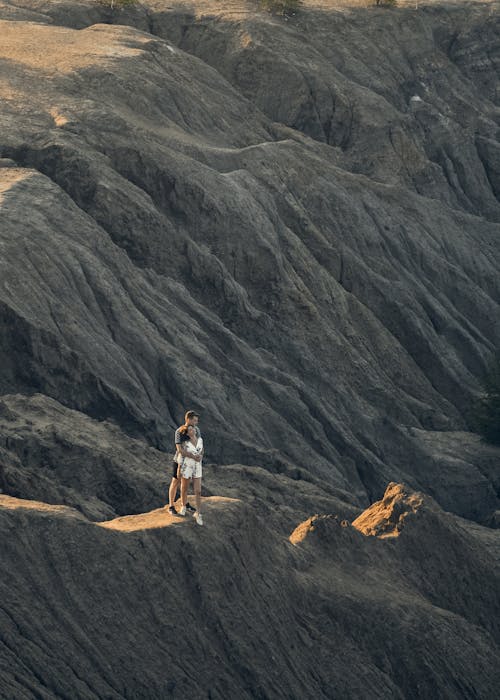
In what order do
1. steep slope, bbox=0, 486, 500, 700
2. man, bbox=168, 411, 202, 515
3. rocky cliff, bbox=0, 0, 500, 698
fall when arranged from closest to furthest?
steep slope, bbox=0, 486, 500, 700, man, bbox=168, 411, 202, 515, rocky cliff, bbox=0, 0, 500, 698

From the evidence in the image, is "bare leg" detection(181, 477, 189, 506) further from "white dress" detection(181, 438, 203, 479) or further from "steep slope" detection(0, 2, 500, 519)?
"steep slope" detection(0, 2, 500, 519)

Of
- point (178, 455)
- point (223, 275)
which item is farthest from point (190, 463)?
point (223, 275)

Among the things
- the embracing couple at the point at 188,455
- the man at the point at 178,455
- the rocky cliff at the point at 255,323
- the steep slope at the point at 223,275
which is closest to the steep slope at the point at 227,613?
the rocky cliff at the point at 255,323

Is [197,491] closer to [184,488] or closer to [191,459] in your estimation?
[184,488]

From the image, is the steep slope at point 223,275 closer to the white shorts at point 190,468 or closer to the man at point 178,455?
the man at point 178,455

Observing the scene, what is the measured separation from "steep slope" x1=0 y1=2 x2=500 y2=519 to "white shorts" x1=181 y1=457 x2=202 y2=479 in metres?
3.73

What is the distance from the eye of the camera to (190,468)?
987 inches

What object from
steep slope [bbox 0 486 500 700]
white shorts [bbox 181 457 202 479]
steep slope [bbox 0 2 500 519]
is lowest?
steep slope [bbox 0 2 500 519]

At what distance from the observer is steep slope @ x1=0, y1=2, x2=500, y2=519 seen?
3900 cm

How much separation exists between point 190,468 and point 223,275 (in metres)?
21.7

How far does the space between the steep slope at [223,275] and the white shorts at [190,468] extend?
3.73 metres

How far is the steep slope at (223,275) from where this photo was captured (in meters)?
39.0

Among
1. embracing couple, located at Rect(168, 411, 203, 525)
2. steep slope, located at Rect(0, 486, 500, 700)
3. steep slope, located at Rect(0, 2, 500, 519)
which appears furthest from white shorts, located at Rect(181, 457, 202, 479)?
steep slope, located at Rect(0, 2, 500, 519)

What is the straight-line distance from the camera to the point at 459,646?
28.3 m
